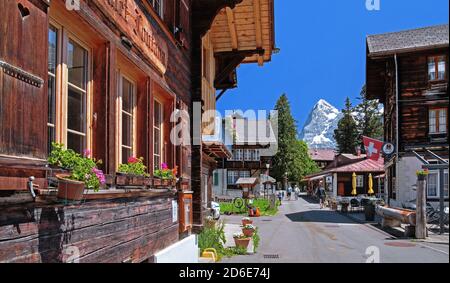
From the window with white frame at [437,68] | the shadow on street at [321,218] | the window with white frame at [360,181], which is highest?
the window with white frame at [437,68]

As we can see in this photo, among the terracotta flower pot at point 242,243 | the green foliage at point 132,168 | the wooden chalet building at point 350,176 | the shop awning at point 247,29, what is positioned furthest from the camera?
the wooden chalet building at point 350,176

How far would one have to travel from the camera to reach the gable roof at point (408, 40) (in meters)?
1.48

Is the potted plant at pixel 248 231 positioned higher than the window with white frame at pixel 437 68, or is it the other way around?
the window with white frame at pixel 437 68

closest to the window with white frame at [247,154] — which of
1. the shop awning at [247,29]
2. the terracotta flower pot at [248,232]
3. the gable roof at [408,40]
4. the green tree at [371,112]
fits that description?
the shop awning at [247,29]

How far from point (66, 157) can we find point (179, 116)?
4641 mm

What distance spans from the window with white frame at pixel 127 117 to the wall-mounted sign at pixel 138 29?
0.52 m

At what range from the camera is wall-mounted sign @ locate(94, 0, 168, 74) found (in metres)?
4.93

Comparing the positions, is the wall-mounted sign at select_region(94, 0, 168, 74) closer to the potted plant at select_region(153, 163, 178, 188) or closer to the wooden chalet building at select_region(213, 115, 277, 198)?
the potted plant at select_region(153, 163, 178, 188)

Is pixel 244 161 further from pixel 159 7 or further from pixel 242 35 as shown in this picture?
pixel 159 7

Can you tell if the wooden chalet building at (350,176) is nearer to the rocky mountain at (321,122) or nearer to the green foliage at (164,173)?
the green foliage at (164,173)

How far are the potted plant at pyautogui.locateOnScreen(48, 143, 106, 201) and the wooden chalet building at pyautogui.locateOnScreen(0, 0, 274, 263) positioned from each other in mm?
88

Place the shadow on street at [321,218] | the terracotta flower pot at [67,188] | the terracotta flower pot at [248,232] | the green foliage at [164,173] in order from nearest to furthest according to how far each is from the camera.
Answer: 1. the terracotta flower pot at [67,188]
2. the green foliage at [164,173]
3. the terracotta flower pot at [248,232]
4. the shadow on street at [321,218]
